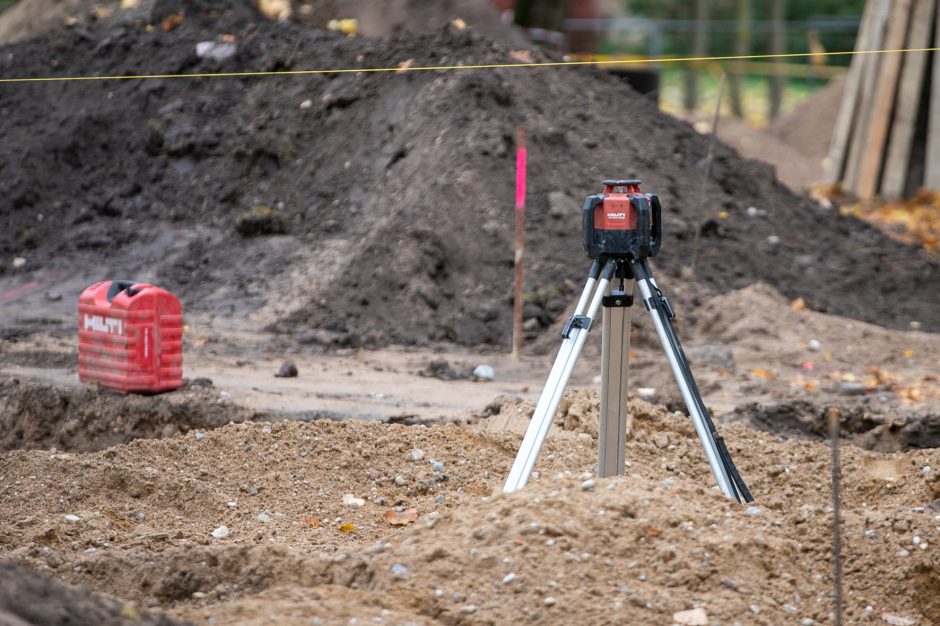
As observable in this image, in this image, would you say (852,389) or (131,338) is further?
(852,389)

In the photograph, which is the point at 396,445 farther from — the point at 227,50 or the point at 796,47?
the point at 796,47

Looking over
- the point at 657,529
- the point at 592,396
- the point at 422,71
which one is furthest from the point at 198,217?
the point at 657,529

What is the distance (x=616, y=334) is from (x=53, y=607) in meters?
2.33

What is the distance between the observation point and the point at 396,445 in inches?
242

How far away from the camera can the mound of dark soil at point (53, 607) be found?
315cm

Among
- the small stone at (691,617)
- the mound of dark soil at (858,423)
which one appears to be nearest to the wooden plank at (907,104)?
the mound of dark soil at (858,423)

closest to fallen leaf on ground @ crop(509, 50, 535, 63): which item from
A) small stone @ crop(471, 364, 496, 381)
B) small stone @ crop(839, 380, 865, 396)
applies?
small stone @ crop(471, 364, 496, 381)

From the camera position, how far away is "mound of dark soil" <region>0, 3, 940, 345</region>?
10.8m

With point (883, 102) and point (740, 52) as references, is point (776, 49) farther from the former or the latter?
point (883, 102)

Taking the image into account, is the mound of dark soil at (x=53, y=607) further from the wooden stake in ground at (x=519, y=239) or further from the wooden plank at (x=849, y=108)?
the wooden plank at (x=849, y=108)

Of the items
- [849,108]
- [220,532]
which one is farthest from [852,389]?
[849,108]

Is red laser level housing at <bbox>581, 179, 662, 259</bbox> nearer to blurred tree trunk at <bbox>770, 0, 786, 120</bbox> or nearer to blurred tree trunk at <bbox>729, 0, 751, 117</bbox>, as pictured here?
blurred tree trunk at <bbox>729, 0, 751, 117</bbox>

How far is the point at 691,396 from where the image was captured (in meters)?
4.51

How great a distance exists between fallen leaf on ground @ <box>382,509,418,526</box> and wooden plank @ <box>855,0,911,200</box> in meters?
12.8
